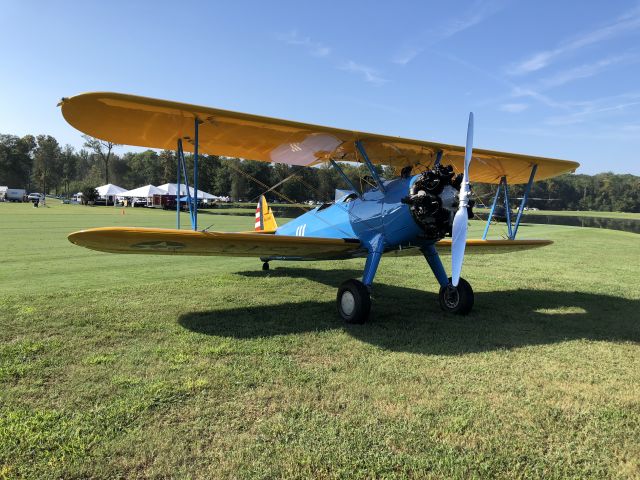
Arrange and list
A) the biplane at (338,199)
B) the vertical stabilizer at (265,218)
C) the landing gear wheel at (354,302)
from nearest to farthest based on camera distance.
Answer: the biplane at (338,199) < the landing gear wheel at (354,302) < the vertical stabilizer at (265,218)

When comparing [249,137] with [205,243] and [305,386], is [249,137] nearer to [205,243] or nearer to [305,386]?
[205,243]

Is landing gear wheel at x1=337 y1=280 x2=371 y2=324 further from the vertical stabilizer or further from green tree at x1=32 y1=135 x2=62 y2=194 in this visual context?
green tree at x1=32 y1=135 x2=62 y2=194

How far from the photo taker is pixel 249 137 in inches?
Result: 275

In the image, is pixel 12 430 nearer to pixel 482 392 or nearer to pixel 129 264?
pixel 482 392

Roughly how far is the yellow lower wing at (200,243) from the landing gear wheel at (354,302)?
769 millimetres

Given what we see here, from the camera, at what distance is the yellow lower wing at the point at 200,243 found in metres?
5.00

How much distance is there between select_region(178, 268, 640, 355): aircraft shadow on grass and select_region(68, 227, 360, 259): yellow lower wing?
935 millimetres

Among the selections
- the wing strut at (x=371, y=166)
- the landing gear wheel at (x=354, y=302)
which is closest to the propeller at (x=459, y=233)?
the landing gear wheel at (x=354, y=302)

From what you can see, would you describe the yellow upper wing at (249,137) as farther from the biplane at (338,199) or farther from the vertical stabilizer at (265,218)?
the vertical stabilizer at (265,218)

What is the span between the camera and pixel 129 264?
34.5ft

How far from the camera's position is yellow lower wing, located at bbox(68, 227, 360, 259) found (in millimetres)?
5004

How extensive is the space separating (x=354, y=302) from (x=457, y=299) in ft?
6.03

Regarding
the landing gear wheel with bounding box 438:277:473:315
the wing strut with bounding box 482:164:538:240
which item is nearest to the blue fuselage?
the landing gear wheel with bounding box 438:277:473:315

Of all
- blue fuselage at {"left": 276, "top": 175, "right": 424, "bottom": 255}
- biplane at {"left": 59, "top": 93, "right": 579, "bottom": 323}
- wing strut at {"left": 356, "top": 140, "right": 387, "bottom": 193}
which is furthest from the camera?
wing strut at {"left": 356, "top": 140, "right": 387, "bottom": 193}
